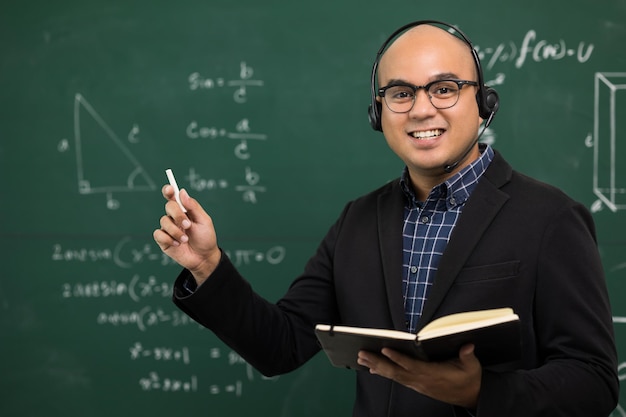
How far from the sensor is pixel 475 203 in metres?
1.29

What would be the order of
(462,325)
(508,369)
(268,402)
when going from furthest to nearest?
(268,402) → (508,369) → (462,325)

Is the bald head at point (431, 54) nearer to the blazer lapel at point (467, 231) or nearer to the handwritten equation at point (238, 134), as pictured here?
the blazer lapel at point (467, 231)

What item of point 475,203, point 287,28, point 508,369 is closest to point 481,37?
point 287,28

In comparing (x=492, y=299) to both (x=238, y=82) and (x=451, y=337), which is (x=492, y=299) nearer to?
(x=451, y=337)

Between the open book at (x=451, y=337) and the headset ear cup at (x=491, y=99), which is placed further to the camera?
the headset ear cup at (x=491, y=99)

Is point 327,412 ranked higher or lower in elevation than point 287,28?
lower

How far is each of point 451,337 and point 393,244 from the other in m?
0.44

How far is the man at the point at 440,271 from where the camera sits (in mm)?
1109

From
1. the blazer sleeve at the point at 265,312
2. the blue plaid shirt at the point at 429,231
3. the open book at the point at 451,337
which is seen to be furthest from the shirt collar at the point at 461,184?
the open book at the point at 451,337

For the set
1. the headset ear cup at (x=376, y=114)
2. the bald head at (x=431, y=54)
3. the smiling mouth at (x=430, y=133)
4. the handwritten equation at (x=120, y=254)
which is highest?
the bald head at (x=431, y=54)

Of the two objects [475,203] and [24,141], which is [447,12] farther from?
[24,141]

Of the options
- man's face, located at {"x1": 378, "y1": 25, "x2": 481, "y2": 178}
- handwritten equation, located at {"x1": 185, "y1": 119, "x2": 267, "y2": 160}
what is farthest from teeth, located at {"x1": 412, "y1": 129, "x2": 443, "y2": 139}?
handwritten equation, located at {"x1": 185, "y1": 119, "x2": 267, "y2": 160}

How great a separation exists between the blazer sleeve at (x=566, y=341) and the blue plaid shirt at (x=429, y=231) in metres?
0.18

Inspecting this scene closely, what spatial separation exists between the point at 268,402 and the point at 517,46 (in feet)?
4.53
